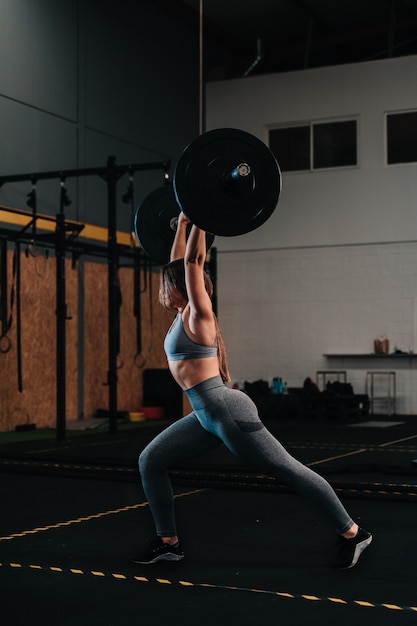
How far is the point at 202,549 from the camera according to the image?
378 centimetres

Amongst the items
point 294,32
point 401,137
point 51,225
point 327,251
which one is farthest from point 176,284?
point 294,32

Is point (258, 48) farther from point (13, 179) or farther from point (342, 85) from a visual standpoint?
point (13, 179)

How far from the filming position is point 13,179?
920 centimetres

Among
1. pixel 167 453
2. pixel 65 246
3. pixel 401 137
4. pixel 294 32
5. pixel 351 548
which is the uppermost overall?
pixel 294 32

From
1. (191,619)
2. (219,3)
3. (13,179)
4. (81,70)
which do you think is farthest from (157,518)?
(219,3)

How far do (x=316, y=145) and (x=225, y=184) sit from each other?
1039 cm

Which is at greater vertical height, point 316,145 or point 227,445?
point 316,145

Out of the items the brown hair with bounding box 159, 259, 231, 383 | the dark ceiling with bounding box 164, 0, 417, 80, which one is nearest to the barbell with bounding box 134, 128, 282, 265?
the brown hair with bounding box 159, 259, 231, 383

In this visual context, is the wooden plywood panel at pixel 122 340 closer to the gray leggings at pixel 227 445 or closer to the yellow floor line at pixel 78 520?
the yellow floor line at pixel 78 520

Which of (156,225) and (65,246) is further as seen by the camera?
(65,246)

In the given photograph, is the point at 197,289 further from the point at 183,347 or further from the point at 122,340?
the point at 122,340

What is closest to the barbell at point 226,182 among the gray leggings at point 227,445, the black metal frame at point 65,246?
the gray leggings at point 227,445

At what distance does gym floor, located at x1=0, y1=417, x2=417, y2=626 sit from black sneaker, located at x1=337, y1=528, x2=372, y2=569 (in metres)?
0.04

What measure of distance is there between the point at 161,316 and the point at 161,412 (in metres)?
1.58
